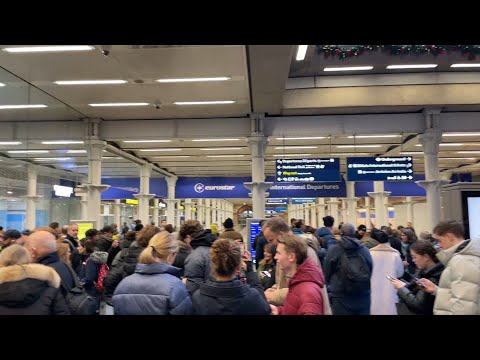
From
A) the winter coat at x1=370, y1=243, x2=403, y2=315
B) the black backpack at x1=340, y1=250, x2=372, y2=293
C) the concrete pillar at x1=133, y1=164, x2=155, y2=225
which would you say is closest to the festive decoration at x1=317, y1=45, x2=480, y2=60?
the winter coat at x1=370, y1=243, x2=403, y2=315

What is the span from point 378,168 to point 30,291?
10.3 m

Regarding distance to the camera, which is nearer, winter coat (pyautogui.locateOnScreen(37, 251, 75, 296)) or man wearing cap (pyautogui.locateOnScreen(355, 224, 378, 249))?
winter coat (pyautogui.locateOnScreen(37, 251, 75, 296))

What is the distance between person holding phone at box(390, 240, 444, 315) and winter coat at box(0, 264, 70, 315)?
2.46m

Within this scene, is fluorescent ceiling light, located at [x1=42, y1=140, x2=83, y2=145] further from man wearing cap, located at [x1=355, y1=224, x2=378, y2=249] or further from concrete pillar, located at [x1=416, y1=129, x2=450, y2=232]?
concrete pillar, located at [x1=416, y1=129, x2=450, y2=232]

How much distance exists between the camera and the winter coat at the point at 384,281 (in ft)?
15.2

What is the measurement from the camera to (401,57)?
9148 millimetres

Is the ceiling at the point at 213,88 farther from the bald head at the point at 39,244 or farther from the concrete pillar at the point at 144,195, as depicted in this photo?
the bald head at the point at 39,244

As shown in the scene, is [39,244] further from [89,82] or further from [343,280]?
[89,82]

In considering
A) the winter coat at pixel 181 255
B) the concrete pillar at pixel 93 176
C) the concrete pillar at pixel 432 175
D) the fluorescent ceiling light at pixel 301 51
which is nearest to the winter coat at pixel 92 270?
the winter coat at pixel 181 255

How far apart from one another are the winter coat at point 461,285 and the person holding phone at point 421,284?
217 mm

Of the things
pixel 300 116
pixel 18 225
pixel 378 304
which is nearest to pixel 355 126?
pixel 300 116

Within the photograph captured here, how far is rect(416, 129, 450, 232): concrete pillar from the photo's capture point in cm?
1069

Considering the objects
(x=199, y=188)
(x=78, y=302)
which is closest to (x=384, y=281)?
(x=78, y=302)

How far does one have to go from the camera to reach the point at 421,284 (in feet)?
9.73
